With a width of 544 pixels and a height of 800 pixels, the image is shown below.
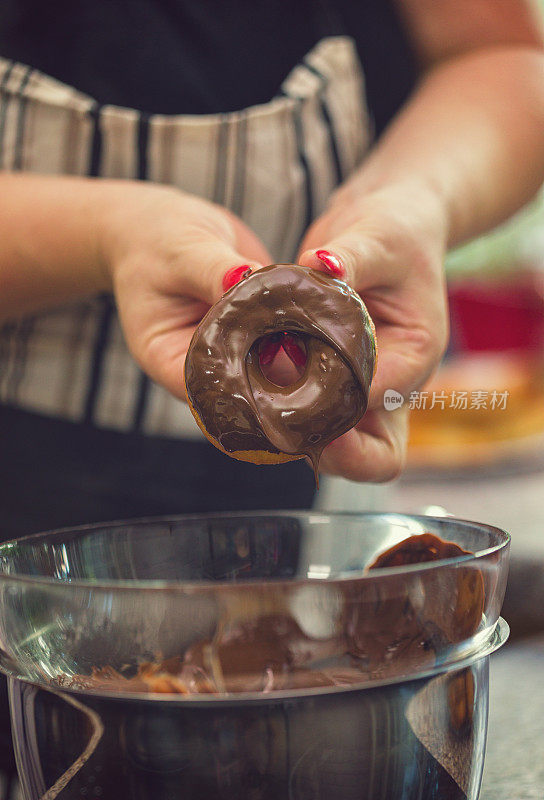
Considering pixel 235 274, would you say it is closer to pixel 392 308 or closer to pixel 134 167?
pixel 392 308

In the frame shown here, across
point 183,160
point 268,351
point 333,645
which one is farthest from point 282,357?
point 183,160

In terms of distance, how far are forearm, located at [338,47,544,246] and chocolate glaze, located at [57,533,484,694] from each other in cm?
42

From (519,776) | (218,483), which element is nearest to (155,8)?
(218,483)

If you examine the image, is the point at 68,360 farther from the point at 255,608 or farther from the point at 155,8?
the point at 255,608

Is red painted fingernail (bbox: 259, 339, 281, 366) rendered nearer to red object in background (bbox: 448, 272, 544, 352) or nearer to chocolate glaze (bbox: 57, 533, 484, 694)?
chocolate glaze (bbox: 57, 533, 484, 694)

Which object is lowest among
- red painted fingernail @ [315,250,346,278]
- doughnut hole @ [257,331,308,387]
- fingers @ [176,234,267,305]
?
doughnut hole @ [257,331,308,387]

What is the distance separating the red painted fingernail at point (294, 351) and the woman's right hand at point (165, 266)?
55 mm

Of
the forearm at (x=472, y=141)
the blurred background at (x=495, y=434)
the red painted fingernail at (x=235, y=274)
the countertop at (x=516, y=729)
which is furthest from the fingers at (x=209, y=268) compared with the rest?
the blurred background at (x=495, y=434)

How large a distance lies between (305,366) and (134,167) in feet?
1.37

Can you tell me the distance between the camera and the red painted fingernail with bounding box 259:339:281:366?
0.58m

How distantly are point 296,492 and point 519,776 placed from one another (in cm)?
43

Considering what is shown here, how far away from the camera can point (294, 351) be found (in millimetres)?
574

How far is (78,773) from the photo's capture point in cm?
45

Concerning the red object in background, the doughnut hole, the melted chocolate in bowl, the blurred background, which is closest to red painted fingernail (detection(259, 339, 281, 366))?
the doughnut hole
